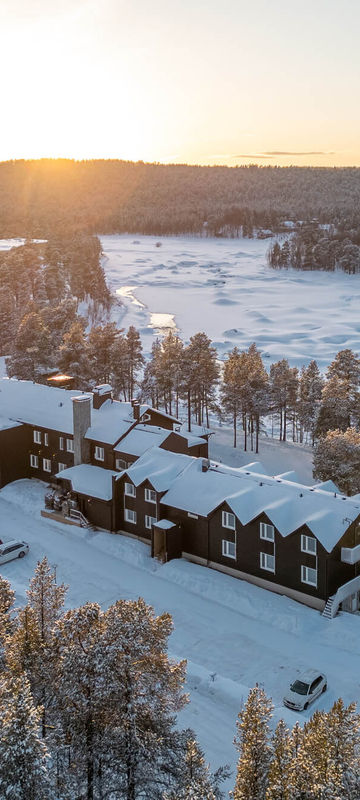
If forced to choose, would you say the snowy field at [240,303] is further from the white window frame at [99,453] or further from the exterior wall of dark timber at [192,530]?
the exterior wall of dark timber at [192,530]

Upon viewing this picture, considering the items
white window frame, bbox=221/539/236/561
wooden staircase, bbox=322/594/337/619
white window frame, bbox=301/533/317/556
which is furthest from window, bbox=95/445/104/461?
wooden staircase, bbox=322/594/337/619

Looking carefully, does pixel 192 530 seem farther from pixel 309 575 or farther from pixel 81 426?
pixel 81 426

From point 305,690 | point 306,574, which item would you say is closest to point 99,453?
point 306,574

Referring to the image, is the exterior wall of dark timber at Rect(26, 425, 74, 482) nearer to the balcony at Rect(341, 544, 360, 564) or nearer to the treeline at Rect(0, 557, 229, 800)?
the balcony at Rect(341, 544, 360, 564)

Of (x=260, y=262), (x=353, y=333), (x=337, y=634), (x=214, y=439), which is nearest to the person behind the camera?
(x=337, y=634)

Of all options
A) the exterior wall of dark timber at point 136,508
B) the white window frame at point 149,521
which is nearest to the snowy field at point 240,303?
the exterior wall of dark timber at point 136,508

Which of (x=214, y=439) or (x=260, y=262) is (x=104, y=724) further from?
(x=260, y=262)

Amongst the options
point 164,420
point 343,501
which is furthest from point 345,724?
point 164,420
